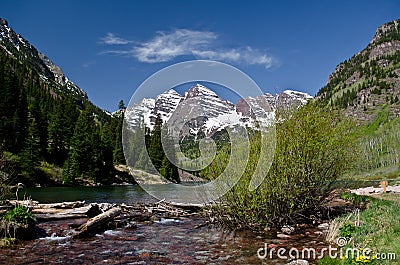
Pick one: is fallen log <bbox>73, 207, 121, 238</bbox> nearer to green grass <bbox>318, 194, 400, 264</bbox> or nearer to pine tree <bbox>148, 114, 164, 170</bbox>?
green grass <bbox>318, 194, 400, 264</bbox>

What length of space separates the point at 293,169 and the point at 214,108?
5672 millimetres

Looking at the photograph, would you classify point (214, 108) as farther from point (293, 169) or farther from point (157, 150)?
point (157, 150)

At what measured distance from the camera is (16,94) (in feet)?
272

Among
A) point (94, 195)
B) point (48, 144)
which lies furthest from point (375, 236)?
point (48, 144)

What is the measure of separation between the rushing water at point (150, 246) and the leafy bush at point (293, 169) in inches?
38.9

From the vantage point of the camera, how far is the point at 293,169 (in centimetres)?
1545

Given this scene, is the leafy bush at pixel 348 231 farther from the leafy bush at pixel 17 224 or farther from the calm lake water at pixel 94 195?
the leafy bush at pixel 17 224

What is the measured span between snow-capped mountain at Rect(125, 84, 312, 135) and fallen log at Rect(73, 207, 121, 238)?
5905mm

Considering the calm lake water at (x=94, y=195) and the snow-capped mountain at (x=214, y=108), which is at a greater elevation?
the snow-capped mountain at (x=214, y=108)

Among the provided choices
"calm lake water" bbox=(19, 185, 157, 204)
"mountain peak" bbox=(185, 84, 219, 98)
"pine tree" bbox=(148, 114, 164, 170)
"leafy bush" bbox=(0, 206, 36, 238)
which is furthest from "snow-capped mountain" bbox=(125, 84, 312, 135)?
Result: "pine tree" bbox=(148, 114, 164, 170)

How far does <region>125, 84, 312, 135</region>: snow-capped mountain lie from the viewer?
1652cm

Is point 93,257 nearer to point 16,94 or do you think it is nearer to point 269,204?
point 269,204

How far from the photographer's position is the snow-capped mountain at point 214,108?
16516 millimetres

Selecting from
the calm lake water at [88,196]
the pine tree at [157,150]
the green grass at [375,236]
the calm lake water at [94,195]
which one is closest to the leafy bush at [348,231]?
the green grass at [375,236]
